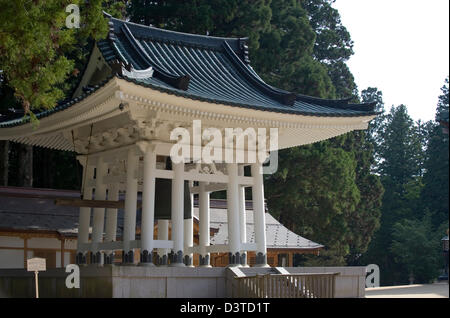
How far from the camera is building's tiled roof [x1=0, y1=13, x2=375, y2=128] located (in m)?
16.8

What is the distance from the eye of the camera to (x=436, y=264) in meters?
46.1

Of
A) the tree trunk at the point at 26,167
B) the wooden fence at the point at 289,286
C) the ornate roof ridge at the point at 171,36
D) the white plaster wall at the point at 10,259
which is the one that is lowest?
the wooden fence at the point at 289,286

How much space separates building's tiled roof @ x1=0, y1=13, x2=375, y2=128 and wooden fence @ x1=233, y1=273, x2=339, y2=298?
12.3 ft

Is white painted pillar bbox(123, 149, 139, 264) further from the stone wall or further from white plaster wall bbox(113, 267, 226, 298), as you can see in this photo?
white plaster wall bbox(113, 267, 226, 298)

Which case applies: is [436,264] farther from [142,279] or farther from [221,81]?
[142,279]

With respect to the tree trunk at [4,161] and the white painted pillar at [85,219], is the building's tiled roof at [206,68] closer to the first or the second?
the white painted pillar at [85,219]

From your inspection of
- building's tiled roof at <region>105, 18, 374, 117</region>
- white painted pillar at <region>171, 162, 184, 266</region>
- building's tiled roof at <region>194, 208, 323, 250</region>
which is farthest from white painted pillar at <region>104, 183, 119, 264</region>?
building's tiled roof at <region>194, 208, 323, 250</region>

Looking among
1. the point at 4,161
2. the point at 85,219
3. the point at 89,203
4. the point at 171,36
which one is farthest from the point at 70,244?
the point at 4,161

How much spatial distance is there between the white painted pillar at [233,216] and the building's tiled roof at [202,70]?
1770mm

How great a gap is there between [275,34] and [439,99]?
23.5 metres

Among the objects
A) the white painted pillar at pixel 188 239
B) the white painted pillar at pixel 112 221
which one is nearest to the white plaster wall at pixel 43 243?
the white painted pillar at pixel 112 221

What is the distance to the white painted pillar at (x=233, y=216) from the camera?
17.2 meters

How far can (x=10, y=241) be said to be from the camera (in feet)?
72.6
